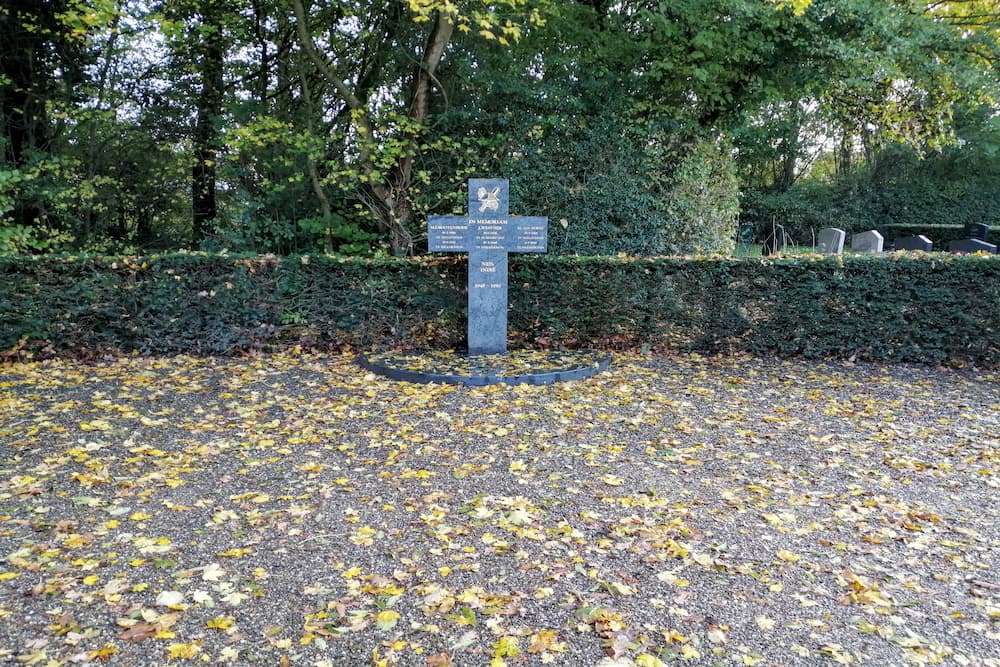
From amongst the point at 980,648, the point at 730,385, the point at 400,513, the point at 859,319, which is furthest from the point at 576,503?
the point at 859,319

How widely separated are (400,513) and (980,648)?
2680 millimetres

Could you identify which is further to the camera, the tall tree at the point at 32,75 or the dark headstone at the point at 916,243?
the dark headstone at the point at 916,243

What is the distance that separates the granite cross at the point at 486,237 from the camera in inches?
299

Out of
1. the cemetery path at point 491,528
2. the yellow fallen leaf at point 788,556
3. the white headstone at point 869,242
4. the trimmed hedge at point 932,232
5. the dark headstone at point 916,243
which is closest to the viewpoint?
the cemetery path at point 491,528

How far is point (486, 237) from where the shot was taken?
766 centimetres

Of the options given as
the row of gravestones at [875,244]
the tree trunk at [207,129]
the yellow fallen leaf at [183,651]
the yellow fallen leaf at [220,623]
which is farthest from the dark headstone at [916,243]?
the yellow fallen leaf at [183,651]

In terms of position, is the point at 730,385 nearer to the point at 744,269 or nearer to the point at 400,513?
the point at 744,269

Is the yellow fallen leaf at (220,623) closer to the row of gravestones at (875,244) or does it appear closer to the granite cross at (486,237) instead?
the granite cross at (486,237)

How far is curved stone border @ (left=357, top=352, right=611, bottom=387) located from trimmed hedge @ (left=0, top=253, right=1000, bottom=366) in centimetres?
67

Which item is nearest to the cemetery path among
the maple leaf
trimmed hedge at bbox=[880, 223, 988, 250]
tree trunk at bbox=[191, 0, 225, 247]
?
the maple leaf

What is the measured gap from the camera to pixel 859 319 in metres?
7.93

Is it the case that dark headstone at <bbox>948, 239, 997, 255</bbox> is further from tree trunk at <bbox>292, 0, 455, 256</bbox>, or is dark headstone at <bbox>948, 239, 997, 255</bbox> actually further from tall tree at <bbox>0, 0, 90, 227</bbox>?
tall tree at <bbox>0, 0, 90, 227</bbox>

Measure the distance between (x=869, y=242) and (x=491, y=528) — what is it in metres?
14.8

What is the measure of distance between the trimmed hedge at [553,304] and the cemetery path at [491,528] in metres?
1.49
